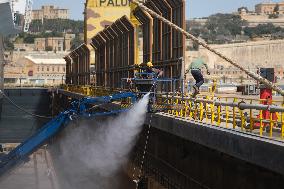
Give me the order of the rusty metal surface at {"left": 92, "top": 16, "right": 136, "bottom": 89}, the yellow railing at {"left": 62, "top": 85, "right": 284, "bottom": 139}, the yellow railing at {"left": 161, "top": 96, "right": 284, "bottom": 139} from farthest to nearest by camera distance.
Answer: the rusty metal surface at {"left": 92, "top": 16, "right": 136, "bottom": 89}, the yellow railing at {"left": 62, "top": 85, "right": 284, "bottom": 139}, the yellow railing at {"left": 161, "top": 96, "right": 284, "bottom": 139}

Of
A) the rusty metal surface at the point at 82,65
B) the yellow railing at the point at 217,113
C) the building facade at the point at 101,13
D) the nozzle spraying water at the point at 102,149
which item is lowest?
the nozzle spraying water at the point at 102,149

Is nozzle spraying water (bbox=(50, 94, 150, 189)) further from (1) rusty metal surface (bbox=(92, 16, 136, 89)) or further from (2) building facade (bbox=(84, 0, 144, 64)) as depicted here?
(2) building facade (bbox=(84, 0, 144, 64))

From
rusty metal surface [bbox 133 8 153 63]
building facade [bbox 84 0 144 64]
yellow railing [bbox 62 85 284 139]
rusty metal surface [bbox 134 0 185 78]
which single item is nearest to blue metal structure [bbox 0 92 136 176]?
yellow railing [bbox 62 85 284 139]

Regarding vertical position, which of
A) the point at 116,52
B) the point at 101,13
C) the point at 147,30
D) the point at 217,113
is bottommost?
the point at 217,113

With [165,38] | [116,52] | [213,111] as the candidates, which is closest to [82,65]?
[116,52]

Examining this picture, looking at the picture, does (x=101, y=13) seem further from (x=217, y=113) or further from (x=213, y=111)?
(x=217, y=113)

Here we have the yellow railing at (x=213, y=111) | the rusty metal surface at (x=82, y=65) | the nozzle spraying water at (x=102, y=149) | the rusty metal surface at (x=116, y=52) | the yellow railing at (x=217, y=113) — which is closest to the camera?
the yellow railing at (x=217, y=113)

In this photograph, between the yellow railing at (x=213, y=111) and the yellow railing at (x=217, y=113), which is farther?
the yellow railing at (x=213, y=111)

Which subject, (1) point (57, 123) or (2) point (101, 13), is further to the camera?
(2) point (101, 13)

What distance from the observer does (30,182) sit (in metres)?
33.4

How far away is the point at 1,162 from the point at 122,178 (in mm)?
4525

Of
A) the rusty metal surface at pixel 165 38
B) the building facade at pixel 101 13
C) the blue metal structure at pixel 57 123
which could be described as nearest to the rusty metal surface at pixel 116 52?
the rusty metal surface at pixel 165 38

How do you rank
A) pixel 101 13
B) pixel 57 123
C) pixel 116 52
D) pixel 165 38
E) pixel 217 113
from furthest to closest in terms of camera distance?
pixel 101 13
pixel 116 52
pixel 165 38
pixel 57 123
pixel 217 113

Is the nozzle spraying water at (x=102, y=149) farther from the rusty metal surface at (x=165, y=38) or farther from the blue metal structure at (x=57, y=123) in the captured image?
the rusty metal surface at (x=165, y=38)
